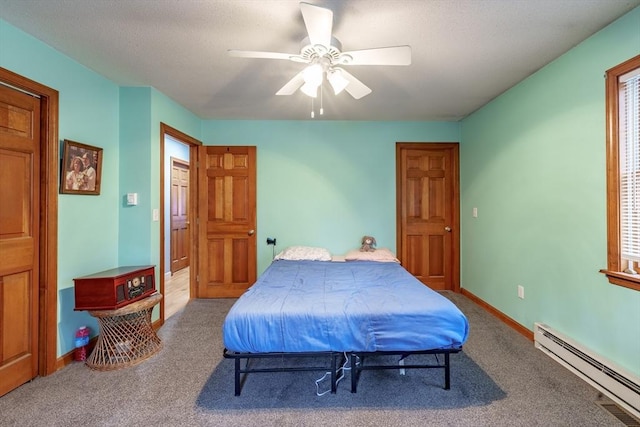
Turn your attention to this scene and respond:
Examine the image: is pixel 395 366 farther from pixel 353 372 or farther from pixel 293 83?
pixel 293 83

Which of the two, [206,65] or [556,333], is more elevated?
[206,65]

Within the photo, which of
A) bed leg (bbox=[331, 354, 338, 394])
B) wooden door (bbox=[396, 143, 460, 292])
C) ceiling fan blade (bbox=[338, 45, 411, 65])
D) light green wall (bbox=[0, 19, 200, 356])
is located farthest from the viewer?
wooden door (bbox=[396, 143, 460, 292])

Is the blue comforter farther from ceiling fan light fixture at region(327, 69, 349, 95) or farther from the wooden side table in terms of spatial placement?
ceiling fan light fixture at region(327, 69, 349, 95)

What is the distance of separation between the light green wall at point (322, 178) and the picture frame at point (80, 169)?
1.55 metres

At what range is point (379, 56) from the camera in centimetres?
177

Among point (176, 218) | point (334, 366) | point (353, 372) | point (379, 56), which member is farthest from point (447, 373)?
point (176, 218)

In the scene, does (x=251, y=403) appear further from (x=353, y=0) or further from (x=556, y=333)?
(x=353, y=0)

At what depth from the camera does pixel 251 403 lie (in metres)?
1.79

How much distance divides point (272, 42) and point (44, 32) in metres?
1.60

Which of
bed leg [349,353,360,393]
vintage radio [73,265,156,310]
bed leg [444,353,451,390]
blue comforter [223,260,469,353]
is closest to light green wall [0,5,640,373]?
vintage radio [73,265,156,310]

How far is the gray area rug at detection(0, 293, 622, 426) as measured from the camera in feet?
5.39

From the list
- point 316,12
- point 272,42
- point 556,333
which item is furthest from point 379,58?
point 556,333

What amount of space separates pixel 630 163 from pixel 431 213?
7.42 ft

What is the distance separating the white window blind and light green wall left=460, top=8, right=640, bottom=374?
11 centimetres
